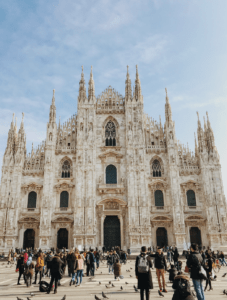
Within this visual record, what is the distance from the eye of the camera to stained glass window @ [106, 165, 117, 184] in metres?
34.5

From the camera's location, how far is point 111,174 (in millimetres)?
34781

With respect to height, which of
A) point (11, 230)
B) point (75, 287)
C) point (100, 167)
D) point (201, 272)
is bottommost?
point (75, 287)

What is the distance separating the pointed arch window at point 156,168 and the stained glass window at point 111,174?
4.96m

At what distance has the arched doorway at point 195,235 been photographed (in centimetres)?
3241

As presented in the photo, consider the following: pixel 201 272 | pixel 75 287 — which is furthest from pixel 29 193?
pixel 201 272

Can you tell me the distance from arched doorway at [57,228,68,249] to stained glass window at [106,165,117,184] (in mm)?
7853

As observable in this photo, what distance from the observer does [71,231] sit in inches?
1277

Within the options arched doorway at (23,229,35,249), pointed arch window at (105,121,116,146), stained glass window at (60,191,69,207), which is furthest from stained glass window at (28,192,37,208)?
pointed arch window at (105,121,116,146)

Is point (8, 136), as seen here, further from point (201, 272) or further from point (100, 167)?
point (201, 272)

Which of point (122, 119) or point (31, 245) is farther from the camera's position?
point (122, 119)

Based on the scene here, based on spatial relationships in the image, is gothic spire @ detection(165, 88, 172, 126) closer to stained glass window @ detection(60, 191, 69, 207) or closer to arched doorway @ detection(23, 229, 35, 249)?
stained glass window @ detection(60, 191, 69, 207)

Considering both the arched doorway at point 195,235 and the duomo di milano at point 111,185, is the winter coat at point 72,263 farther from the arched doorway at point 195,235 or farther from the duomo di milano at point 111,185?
the arched doorway at point 195,235

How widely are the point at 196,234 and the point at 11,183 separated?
22.9 m

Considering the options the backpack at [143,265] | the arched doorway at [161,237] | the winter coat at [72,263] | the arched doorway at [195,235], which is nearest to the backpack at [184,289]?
the backpack at [143,265]
